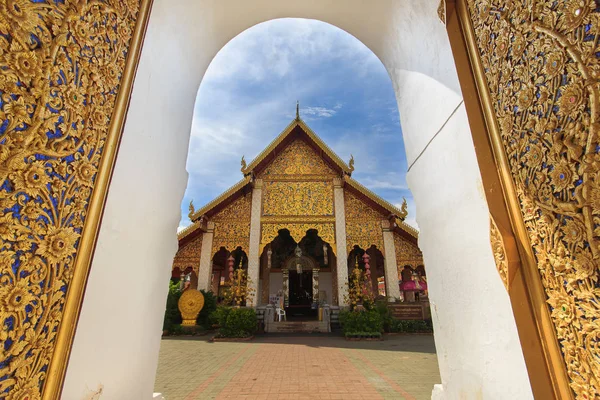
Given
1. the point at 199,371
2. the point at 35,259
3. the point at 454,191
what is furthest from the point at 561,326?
the point at 199,371

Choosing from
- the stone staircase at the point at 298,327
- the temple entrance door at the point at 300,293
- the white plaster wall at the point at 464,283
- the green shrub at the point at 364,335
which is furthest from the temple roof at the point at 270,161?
the white plaster wall at the point at 464,283

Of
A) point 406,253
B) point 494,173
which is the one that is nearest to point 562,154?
point 494,173

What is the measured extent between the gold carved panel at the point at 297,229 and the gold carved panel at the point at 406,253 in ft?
7.14

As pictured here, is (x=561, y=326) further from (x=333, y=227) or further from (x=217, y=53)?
(x=333, y=227)

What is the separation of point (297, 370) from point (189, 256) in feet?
20.8

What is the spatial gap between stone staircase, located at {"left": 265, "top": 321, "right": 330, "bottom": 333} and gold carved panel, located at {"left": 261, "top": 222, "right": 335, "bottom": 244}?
2.56 m

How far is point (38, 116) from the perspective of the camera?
2.42ft

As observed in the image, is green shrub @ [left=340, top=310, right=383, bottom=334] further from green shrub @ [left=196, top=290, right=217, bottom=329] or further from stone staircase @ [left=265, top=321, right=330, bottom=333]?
green shrub @ [left=196, top=290, right=217, bottom=329]

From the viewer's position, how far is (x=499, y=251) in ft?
3.16

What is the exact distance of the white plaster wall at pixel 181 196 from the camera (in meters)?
1.06

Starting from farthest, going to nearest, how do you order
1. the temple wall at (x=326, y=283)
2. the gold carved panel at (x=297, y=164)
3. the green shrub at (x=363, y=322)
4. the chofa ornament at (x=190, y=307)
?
the temple wall at (x=326, y=283), the gold carved panel at (x=297, y=164), the chofa ornament at (x=190, y=307), the green shrub at (x=363, y=322)

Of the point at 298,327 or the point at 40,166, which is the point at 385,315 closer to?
the point at 298,327

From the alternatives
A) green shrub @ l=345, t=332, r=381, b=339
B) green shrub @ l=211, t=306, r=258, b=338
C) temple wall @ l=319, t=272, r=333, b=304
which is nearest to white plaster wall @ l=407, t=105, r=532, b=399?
green shrub @ l=345, t=332, r=381, b=339

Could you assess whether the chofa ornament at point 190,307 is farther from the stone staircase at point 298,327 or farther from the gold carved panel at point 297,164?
the gold carved panel at point 297,164
